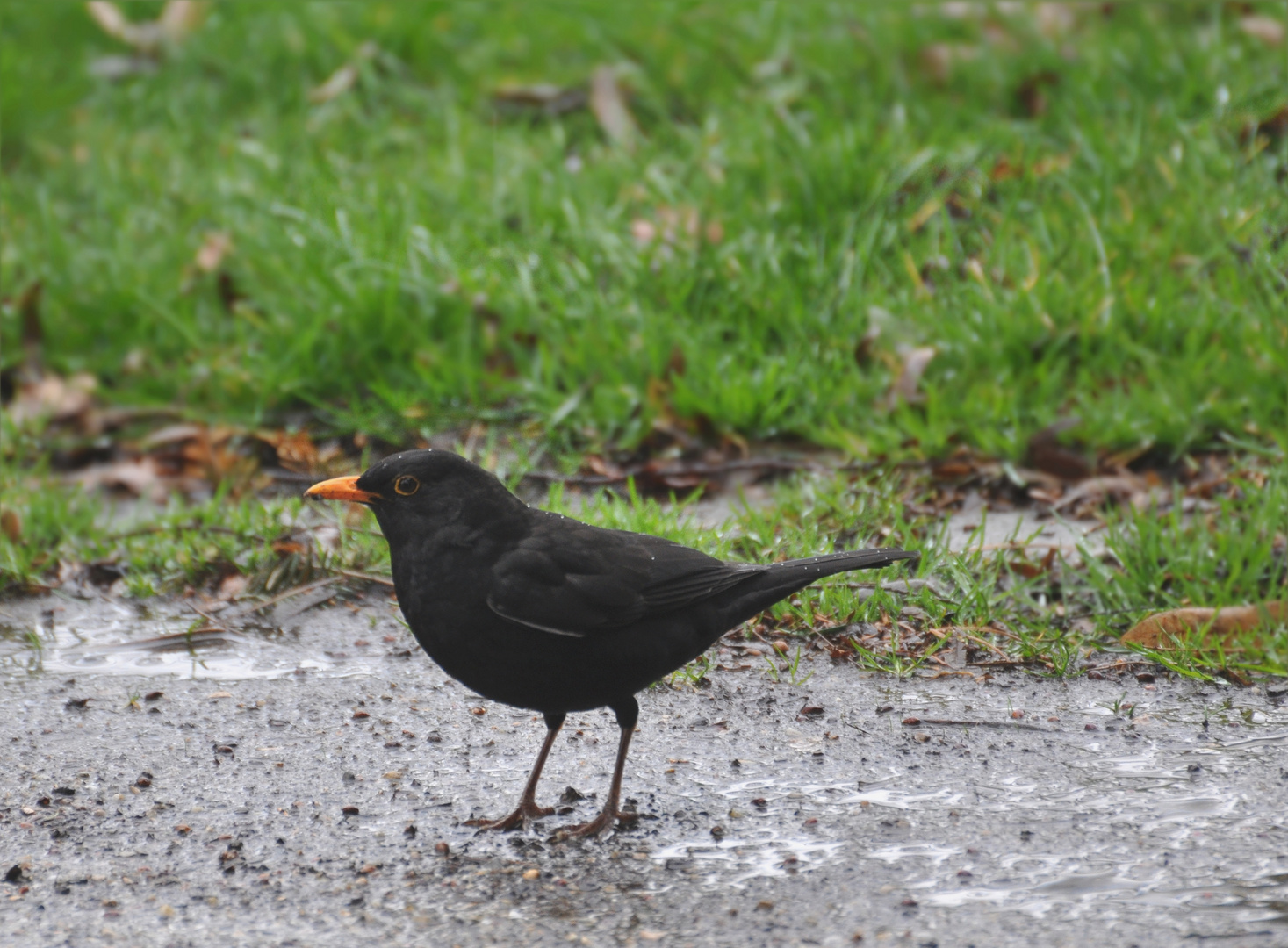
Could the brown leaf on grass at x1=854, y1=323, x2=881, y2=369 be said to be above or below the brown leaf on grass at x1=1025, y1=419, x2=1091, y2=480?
above

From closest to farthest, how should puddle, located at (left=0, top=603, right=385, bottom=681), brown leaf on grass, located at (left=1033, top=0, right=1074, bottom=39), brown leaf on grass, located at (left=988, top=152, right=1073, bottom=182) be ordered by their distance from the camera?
puddle, located at (left=0, top=603, right=385, bottom=681) < brown leaf on grass, located at (left=988, top=152, right=1073, bottom=182) < brown leaf on grass, located at (left=1033, top=0, right=1074, bottom=39)

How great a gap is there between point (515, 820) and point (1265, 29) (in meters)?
6.31

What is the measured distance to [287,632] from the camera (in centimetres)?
439

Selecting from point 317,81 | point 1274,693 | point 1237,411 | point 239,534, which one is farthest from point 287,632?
point 317,81

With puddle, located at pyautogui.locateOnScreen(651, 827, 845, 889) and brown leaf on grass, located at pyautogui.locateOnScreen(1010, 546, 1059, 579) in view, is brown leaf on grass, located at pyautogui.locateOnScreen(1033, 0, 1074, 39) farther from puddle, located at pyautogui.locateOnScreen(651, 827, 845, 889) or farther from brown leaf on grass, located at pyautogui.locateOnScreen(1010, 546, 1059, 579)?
puddle, located at pyautogui.locateOnScreen(651, 827, 845, 889)

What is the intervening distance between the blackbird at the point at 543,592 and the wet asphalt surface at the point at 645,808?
29 centimetres

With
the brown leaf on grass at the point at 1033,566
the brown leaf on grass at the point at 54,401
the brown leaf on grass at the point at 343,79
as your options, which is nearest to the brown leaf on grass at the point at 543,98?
the brown leaf on grass at the point at 343,79

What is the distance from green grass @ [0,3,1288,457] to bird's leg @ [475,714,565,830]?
7.21ft

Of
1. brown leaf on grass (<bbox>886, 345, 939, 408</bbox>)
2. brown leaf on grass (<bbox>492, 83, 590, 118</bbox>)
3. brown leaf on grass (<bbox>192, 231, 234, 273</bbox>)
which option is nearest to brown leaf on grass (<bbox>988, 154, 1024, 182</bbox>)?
brown leaf on grass (<bbox>886, 345, 939, 408</bbox>)

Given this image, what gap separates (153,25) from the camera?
8789 mm

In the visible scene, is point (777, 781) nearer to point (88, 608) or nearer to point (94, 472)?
point (88, 608)

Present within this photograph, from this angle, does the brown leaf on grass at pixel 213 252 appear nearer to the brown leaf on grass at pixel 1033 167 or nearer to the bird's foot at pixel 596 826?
the brown leaf on grass at pixel 1033 167

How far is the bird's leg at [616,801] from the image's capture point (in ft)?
10.2

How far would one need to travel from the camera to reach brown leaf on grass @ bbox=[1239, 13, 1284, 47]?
7.23 metres
